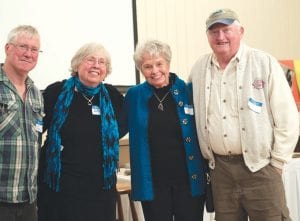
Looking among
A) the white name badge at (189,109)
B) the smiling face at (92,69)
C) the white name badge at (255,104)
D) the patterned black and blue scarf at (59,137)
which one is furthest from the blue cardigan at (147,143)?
the white name badge at (255,104)

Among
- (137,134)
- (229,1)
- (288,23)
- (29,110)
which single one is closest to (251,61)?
(137,134)

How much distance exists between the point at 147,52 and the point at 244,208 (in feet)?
3.43

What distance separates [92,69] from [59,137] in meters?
0.43

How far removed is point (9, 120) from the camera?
185 cm

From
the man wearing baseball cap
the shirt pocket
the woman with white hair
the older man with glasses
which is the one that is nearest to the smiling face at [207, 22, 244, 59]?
the man wearing baseball cap

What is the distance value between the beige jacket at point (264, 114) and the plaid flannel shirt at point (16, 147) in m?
1.10

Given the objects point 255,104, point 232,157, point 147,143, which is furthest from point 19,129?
point 255,104

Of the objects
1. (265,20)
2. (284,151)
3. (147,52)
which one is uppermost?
(265,20)

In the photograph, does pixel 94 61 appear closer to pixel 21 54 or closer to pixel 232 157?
pixel 21 54

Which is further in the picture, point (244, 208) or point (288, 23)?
point (288, 23)

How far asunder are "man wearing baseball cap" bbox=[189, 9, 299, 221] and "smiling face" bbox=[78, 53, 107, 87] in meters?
0.62

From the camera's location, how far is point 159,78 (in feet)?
7.47

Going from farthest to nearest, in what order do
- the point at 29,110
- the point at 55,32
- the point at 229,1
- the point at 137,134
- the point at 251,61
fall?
the point at 229,1, the point at 55,32, the point at 137,134, the point at 251,61, the point at 29,110

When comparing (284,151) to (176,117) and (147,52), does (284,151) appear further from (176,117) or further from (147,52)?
(147,52)
